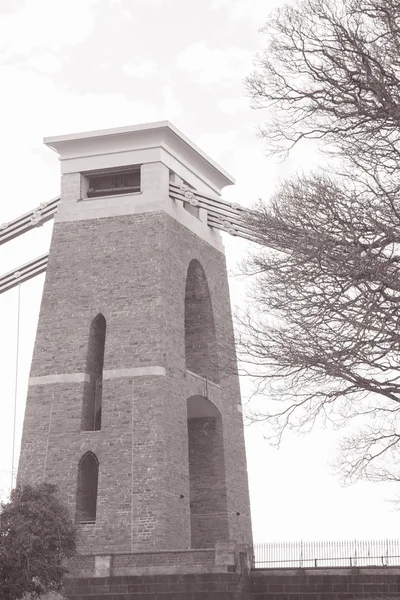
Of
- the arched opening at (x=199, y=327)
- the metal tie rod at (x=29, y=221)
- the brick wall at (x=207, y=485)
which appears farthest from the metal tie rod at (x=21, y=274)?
the brick wall at (x=207, y=485)

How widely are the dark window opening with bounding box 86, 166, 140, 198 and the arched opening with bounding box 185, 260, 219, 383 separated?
299cm

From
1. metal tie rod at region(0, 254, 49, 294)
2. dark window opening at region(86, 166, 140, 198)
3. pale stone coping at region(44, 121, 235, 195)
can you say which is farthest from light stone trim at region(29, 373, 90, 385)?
pale stone coping at region(44, 121, 235, 195)

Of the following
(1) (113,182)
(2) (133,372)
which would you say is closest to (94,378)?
(2) (133,372)

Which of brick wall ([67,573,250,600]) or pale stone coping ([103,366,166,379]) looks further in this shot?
pale stone coping ([103,366,166,379])

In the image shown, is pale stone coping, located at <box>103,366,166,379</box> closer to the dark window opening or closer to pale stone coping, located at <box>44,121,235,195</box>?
the dark window opening

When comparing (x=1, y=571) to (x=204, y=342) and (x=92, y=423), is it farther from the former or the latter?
(x=204, y=342)

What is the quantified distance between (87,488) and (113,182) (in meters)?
9.20

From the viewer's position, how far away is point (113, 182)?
3231cm

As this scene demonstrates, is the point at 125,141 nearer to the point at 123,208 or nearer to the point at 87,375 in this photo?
the point at 123,208

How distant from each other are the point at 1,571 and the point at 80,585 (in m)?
3.73

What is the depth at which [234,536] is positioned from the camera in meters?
31.1

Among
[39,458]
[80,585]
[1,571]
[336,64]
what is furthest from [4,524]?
[336,64]

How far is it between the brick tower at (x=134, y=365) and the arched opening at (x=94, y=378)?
0.05 metres

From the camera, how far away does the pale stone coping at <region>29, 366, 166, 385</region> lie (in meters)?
28.9
